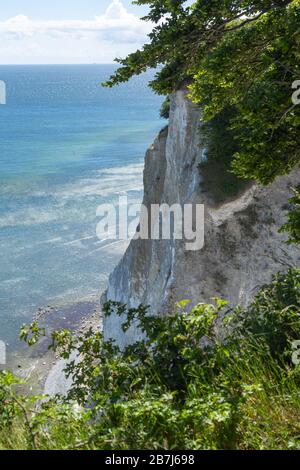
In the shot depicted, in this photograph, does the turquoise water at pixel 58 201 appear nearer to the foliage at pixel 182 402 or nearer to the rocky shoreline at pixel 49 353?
the rocky shoreline at pixel 49 353

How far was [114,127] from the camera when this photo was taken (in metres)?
124

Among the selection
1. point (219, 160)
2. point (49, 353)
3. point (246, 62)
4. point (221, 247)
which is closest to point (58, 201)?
point (49, 353)

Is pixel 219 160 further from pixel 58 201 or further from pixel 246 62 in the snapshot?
pixel 58 201

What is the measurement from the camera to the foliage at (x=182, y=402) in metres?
5.26

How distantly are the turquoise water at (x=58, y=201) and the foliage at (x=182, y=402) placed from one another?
33399 mm

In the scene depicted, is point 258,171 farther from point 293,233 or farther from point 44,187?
point 44,187

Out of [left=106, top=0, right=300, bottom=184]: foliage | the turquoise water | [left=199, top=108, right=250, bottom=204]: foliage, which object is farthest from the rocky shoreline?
[left=106, top=0, right=300, bottom=184]: foliage

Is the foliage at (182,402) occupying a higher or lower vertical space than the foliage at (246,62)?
lower

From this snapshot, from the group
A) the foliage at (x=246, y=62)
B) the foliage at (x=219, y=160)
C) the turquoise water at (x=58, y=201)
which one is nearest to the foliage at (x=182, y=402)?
the foliage at (x=246, y=62)

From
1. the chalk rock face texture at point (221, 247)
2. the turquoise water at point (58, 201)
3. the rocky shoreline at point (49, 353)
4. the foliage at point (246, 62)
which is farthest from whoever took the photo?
the turquoise water at point (58, 201)

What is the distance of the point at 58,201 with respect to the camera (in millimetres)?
65438

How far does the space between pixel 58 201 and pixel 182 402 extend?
60.6m

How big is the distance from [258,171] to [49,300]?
123 feet

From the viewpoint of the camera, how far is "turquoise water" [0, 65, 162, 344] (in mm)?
45719
